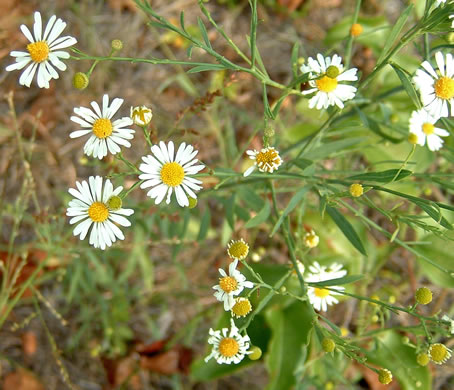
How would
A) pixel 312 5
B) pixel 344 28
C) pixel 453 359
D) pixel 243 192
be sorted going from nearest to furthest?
pixel 243 192 → pixel 344 28 → pixel 453 359 → pixel 312 5

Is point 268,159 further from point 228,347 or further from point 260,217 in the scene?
point 228,347

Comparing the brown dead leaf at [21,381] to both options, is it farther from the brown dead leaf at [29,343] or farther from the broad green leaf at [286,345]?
the broad green leaf at [286,345]

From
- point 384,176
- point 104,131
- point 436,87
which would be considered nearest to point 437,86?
point 436,87

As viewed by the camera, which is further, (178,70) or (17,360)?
(178,70)

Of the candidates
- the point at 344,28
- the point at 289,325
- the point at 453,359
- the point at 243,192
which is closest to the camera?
the point at 243,192

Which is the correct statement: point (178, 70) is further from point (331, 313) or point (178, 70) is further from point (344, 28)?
point (331, 313)

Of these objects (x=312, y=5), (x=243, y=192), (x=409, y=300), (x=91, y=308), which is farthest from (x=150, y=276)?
(x=312, y=5)

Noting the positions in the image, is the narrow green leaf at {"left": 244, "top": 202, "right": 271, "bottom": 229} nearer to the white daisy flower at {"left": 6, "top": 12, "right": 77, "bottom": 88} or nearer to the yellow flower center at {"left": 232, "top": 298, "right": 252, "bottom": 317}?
the yellow flower center at {"left": 232, "top": 298, "right": 252, "bottom": 317}
